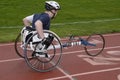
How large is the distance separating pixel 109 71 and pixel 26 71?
78.7 inches

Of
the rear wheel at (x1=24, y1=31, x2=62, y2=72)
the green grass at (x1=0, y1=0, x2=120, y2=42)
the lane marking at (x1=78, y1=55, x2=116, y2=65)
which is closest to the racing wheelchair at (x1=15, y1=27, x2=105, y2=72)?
the rear wheel at (x1=24, y1=31, x2=62, y2=72)

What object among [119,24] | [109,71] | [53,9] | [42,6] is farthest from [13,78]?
[42,6]

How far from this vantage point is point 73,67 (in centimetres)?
789

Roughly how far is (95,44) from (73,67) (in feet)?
3.79

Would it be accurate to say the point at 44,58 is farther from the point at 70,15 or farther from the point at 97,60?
the point at 70,15

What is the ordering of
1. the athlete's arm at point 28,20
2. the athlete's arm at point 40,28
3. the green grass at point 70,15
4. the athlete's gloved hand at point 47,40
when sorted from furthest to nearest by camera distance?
1. the green grass at point 70,15
2. the athlete's arm at point 28,20
3. the athlete's gloved hand at point 47,40
4. the athlete's arm at point 40,28

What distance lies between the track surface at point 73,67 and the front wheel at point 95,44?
0.14 m

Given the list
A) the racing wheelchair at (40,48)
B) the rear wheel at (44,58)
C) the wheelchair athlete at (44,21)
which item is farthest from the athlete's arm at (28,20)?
the rear wheel at (44,58)

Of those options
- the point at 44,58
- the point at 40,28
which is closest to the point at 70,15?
the point at 44,58

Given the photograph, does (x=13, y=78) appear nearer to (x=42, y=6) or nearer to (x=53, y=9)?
(x=53, y=9)

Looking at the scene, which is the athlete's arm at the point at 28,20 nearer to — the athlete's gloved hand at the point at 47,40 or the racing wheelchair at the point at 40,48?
the racing wheelchair at the point at 40,48

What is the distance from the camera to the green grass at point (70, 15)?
466 inches

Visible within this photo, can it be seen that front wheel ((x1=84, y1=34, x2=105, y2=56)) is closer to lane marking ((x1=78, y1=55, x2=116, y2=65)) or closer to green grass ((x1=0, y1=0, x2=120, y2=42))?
lane marking ((x1=78, y1=55, x2=116, y2=65))

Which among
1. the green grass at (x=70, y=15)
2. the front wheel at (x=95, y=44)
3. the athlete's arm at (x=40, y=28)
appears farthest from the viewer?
the green grass at (x=70, y=15)
